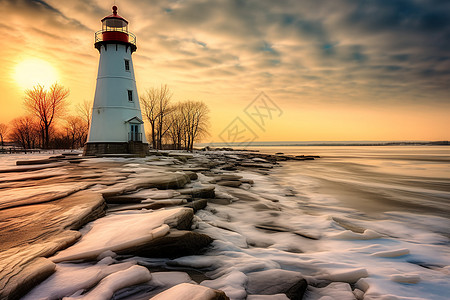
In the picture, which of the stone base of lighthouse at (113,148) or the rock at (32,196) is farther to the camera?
the stone base of lighthouse at (113,148)

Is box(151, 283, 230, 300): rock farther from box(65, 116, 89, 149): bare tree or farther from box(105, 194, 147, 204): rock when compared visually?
box(65, 116, 89, 149): bare tree

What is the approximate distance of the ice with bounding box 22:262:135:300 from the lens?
2.22 m

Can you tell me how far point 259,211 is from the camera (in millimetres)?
7648

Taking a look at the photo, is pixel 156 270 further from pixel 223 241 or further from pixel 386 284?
pixel 386 284

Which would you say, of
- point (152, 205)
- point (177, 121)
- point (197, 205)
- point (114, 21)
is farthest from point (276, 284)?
point (177, 121)

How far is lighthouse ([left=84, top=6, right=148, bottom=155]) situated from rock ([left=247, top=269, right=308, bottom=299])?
20575mm

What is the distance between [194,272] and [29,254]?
2.03 meters

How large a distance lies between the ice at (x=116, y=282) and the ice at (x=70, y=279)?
0.13 m

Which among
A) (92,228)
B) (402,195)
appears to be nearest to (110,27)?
(92,228)

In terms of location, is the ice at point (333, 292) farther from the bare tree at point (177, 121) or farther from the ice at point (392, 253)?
the bare tree at point (177, 121)

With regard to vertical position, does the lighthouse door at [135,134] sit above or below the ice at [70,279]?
above

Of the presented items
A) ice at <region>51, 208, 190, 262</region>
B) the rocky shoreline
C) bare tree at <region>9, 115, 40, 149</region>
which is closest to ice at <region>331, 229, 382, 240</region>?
the rocky shoreline

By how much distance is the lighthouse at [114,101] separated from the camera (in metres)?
21.3

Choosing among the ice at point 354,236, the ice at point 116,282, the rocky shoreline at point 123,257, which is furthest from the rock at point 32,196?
the ice at point 354,236
